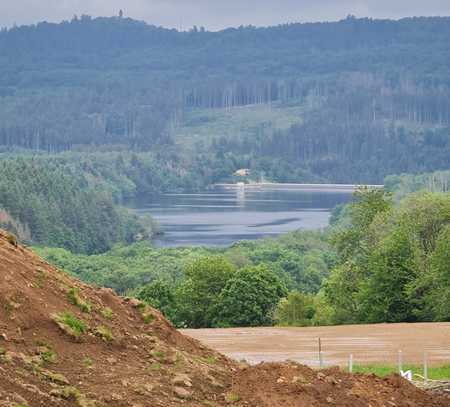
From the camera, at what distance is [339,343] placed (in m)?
36.2

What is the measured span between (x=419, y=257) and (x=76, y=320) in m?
34.1

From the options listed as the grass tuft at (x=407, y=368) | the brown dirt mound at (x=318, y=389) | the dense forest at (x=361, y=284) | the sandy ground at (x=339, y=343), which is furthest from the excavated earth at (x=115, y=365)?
the dense forest at (x=361, y=284)

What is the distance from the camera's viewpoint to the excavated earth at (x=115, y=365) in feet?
53.2

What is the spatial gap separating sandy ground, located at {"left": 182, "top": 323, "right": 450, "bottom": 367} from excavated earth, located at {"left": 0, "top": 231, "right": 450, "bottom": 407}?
11.6 metres

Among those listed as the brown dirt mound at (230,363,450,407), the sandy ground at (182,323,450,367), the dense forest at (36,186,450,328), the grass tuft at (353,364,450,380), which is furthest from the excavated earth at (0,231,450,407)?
the dense forest at (36,186,450,328)

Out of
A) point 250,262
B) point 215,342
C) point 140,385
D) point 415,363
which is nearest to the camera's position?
point 140,385

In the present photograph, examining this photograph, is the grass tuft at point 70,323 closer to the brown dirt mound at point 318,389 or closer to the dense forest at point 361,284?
the brown dirt mound at point 318,389

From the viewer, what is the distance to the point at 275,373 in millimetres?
18375

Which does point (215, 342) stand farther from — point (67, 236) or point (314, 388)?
point (67, 236)

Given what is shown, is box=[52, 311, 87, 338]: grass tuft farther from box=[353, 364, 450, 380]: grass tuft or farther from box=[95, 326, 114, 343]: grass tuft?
box=[353, 364, 450, 380]: grass tuft

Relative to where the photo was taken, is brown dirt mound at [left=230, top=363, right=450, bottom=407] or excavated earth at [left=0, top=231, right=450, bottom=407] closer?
excavated earth at [left=0, top=231, right=450, bottom=407]

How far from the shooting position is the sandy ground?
3244cm

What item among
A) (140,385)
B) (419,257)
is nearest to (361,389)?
(140,385)

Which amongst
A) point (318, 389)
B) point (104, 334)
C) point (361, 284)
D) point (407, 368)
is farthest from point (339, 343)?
point (104, 334)
